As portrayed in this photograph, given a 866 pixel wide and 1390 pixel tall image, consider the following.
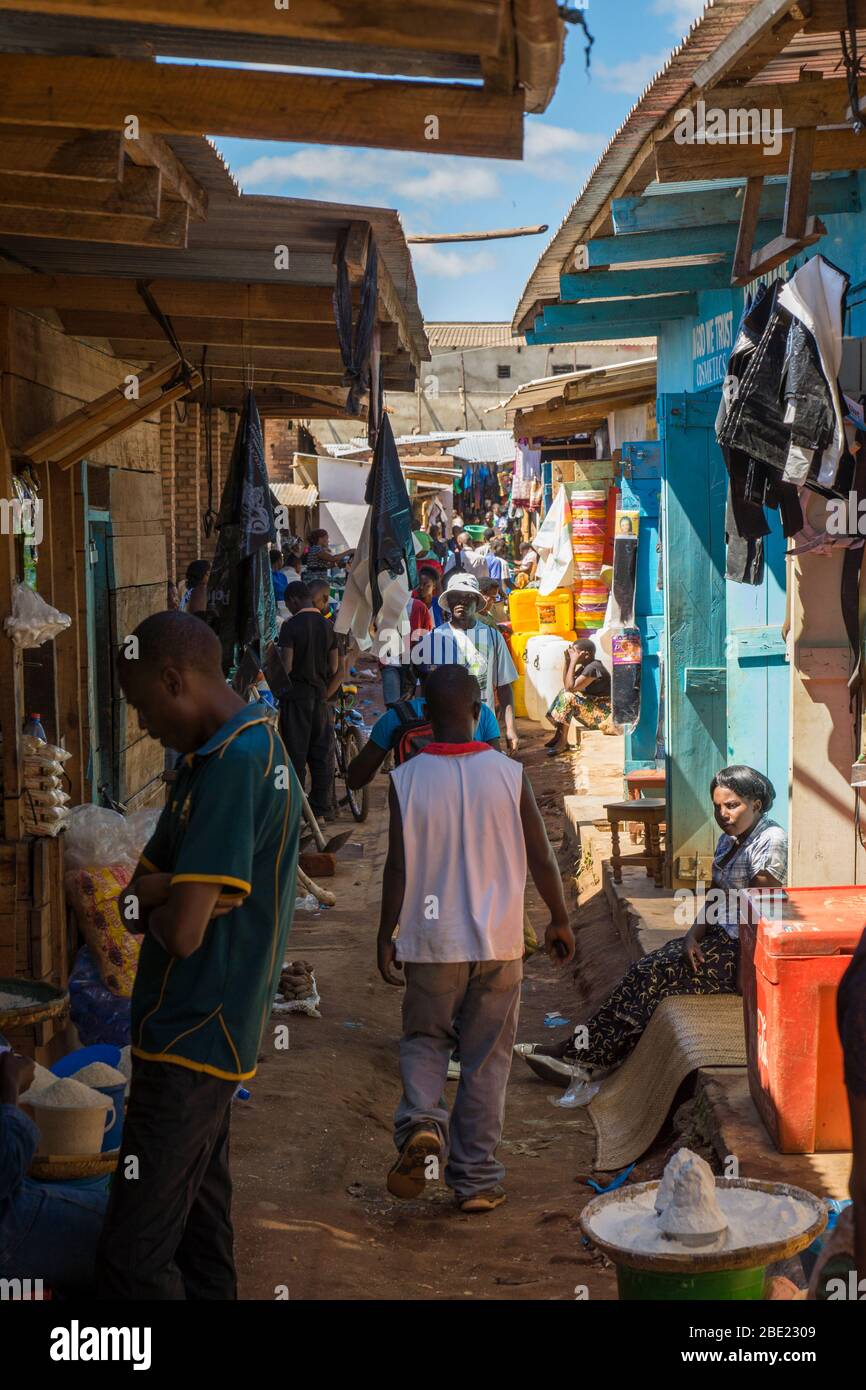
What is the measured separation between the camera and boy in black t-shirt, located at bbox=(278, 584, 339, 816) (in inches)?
455

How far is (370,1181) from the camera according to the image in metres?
5.85

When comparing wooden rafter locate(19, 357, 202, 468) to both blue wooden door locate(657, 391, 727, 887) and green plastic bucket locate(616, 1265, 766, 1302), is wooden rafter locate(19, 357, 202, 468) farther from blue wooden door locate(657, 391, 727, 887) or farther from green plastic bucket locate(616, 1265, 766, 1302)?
green plastic bucket locate(616, 1265, 766, 1302)

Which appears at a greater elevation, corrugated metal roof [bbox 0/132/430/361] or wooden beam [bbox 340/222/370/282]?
corrugated metal roof [bbox 0/132/430/361]

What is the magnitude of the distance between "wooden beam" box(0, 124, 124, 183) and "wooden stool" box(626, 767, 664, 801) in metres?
6.75

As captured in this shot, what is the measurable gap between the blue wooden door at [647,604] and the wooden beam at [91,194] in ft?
24.6

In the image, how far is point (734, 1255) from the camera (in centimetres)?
349

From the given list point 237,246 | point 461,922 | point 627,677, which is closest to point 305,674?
point 627,677

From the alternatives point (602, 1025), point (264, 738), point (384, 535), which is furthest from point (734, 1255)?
point (384, 535)

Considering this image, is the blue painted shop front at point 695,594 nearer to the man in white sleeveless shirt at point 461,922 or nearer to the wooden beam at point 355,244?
the wooden beam at point 355,244

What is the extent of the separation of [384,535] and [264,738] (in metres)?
4.07

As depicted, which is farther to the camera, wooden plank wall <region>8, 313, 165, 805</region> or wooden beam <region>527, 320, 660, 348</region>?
wooden beam <region>527, 320, 660, 348</region>

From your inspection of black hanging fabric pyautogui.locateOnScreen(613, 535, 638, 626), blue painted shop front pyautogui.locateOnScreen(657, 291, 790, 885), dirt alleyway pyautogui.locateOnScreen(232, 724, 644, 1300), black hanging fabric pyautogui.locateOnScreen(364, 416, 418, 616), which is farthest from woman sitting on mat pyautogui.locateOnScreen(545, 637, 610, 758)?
black hanging fabric pyautogui.locateOnScreen(364, 416, 418, 616)

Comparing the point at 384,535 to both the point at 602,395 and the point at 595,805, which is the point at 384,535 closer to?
the point at 595,805

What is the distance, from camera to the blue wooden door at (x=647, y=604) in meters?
11.7
